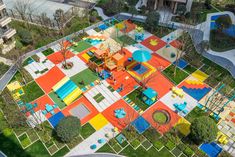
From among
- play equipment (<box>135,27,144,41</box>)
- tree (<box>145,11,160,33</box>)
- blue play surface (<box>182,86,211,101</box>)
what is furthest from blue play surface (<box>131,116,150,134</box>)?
tree (<box>145,11,160,33</box>)

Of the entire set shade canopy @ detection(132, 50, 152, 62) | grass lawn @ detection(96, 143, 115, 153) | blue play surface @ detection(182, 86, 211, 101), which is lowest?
grass lawn @ detection(96, 143, 115, 153)

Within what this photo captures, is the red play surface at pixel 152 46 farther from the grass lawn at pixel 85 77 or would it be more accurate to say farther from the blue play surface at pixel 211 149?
the blue play surface at pixel 211 149

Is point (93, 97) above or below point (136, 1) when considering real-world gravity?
below

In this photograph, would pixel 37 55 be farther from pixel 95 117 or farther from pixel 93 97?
pixel 95 117

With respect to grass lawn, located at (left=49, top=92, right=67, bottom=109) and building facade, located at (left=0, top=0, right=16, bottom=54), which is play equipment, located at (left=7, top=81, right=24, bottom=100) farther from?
building facade, located at (left=0, top=0, right=16, bottom=54)

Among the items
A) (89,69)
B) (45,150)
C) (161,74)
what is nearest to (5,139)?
(45,150)

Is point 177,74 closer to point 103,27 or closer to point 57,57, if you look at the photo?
point 103,27
